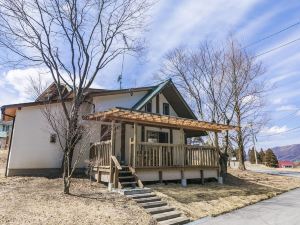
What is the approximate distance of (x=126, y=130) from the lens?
55.3 feet

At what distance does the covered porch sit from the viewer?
13.0 metres

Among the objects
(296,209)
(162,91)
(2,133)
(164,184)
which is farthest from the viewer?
(2,133)

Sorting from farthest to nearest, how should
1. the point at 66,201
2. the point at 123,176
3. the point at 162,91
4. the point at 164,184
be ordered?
the point at 162,91 → the point at 164,184 → the point at 123,176 → the point at 66,201

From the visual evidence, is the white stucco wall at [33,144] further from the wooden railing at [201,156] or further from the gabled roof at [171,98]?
the wooden railing at [201,156]

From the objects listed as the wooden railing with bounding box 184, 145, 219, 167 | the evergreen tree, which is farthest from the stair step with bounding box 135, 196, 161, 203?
the evergreen tree

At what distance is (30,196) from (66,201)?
149 cm

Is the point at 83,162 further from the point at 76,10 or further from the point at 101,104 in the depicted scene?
the point at 76,10

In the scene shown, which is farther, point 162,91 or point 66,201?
point 162,91

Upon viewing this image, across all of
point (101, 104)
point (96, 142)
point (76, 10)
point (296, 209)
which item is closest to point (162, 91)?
point (101, 104)

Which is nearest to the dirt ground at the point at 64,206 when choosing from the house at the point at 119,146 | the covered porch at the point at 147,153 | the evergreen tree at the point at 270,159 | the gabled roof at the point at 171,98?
the covered porch at the point at 147,153

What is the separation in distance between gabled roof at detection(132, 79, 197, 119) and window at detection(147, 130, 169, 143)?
2.07m

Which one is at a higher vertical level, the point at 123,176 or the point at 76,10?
the point at 76,10

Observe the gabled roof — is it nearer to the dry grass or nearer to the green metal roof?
the green metal roof

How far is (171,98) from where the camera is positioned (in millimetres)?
19906
